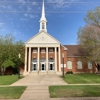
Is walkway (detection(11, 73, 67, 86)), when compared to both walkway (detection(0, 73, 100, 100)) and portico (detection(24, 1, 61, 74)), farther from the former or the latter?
portico (detection(24, 1, 61, 74))

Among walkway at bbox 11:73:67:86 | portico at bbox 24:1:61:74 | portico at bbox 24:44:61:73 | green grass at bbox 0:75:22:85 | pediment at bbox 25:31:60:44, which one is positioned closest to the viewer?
walkway at bbox 11:73:67:86

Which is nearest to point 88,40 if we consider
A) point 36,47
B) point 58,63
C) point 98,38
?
point 98,38

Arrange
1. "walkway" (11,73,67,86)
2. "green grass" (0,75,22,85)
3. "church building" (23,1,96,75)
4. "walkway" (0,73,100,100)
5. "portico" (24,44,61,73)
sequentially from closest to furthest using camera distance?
"walkway" (0,73,100,100) → "walkway" (11,73,67,86) → "green grass" (0,75,22,85) → "portico" (24,44,61,73) → "church building" (23,1,96,75)

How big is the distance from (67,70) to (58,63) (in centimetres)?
329

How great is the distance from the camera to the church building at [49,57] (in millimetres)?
33875

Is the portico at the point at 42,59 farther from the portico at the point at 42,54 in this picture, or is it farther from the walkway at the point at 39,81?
the walkway at the point at 39,81


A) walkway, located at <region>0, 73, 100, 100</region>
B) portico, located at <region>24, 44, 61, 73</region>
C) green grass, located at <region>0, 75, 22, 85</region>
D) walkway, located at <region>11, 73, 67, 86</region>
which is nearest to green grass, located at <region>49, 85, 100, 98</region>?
walkway, located at <region>0, 73, 100, 100</region>

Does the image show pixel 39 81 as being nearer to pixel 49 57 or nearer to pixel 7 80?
pixel 7 80

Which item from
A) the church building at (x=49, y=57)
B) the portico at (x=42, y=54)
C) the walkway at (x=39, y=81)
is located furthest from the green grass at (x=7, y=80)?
the church building at (x=49, y=57)

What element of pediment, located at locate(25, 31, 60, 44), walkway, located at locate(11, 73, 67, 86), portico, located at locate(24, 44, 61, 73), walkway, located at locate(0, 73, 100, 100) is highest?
pediment, located at locate(25, 31, 60, 44)

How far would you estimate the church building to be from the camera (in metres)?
33.9

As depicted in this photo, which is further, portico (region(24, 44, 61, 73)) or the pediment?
the pediment

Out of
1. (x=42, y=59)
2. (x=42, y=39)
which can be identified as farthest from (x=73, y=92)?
(x=42, y=59)

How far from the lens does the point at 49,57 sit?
117 ft
